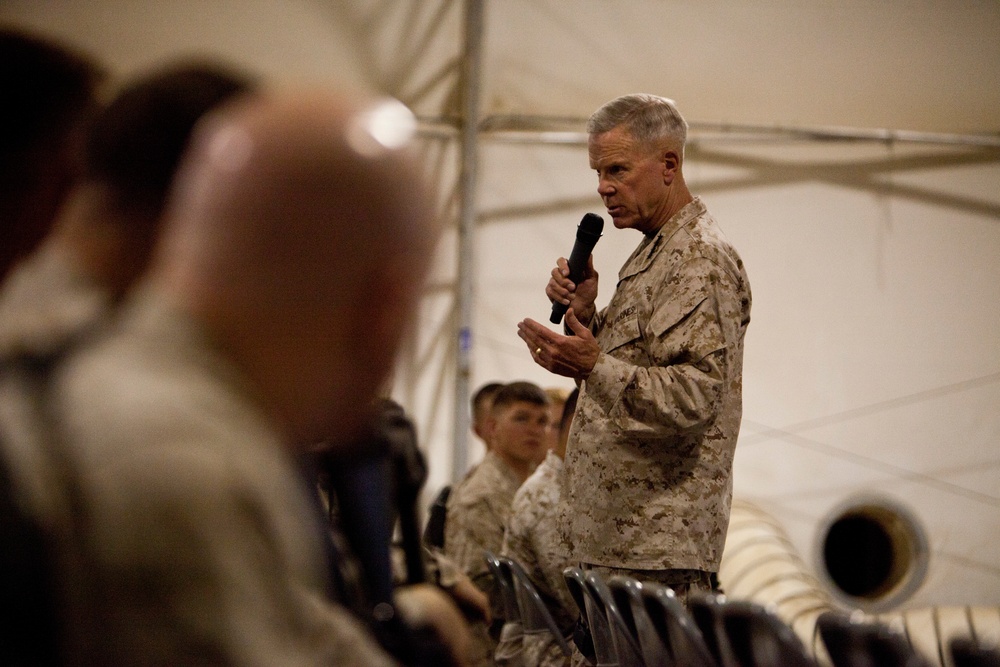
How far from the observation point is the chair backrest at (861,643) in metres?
1.25

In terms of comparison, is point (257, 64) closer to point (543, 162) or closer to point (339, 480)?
point (543, 162)

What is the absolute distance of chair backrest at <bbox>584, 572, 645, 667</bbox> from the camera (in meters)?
1.75

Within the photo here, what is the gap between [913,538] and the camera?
21.3 ft

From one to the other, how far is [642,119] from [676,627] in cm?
105

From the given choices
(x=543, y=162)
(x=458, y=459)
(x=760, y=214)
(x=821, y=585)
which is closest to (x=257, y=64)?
(x=543, y=162)

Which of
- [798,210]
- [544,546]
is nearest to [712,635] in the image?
[544,546]

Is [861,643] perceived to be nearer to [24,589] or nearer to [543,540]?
[24,589]

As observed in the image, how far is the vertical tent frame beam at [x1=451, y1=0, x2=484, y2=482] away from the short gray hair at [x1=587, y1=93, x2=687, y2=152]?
4.53m

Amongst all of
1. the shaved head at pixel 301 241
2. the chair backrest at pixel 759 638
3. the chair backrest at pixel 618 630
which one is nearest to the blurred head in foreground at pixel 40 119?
the shaved head at pixel 301 241

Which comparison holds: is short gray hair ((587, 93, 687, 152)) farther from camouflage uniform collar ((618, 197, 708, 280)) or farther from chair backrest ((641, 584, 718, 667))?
chair backrest ((641, 584, 718, 667))

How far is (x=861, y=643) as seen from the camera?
1288 millimetres

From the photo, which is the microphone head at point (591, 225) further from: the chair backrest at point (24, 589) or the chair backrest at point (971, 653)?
the chair backrest at point (24, 589)

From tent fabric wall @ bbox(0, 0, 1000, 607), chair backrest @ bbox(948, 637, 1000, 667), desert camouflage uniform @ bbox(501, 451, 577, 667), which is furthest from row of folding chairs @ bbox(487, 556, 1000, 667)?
tent fabric wall @ bbox(0, 0, 1000, 607)

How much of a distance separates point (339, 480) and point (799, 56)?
251 inches
